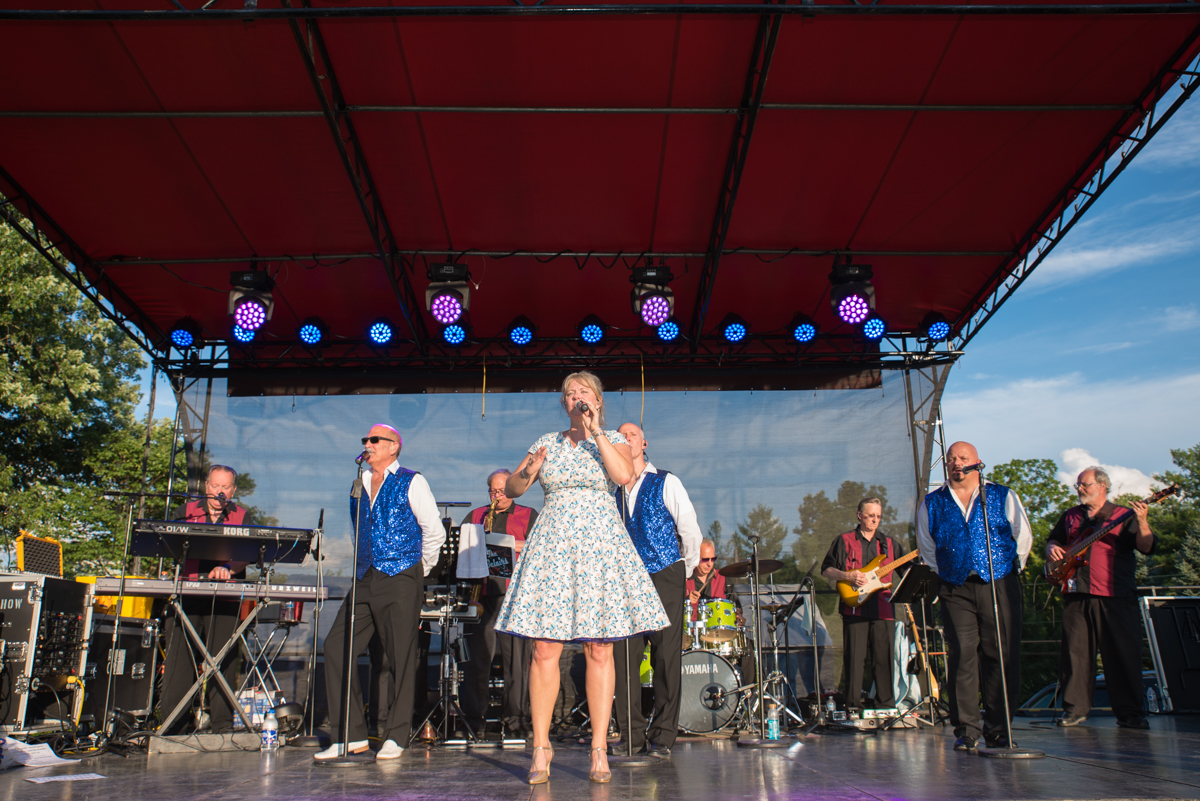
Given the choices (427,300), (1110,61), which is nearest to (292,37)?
(427,300)

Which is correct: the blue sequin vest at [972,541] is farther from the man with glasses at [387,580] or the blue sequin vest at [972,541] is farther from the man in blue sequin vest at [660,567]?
the man with glasses at [387,580]

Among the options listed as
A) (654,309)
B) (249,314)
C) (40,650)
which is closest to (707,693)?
(654,309)

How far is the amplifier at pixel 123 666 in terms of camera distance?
5.29 metres

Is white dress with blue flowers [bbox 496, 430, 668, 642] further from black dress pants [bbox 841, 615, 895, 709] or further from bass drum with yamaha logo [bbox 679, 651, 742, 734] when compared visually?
black dress pants [bbox 841, 615, 895, 709]

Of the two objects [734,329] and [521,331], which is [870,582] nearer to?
[734,329]

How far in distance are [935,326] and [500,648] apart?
207 inches

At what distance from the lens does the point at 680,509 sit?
15.0ft

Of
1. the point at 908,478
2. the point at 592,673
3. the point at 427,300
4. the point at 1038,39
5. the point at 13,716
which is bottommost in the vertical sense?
the point at 13,716

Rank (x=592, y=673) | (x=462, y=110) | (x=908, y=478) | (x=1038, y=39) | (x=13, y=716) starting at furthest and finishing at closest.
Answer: (x=908, y=478), (x=462, y=110), (x=1038, y=39), (x=13, y=716), (x=592, y=673)

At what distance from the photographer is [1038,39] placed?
544 cm

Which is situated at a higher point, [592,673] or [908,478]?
A: [908,478]

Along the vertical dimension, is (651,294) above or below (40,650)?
above

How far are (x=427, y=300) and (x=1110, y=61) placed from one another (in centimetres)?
551

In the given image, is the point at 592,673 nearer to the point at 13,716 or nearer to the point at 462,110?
the point at 13,716
